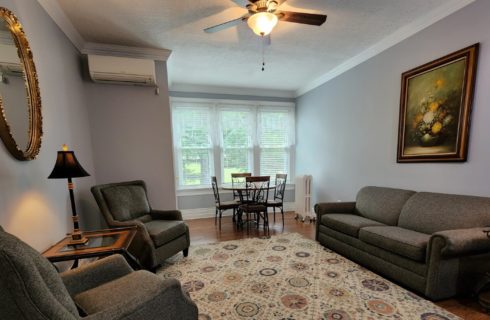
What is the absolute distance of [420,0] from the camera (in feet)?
7.04

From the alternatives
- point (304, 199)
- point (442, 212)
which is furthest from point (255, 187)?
point (442, 212)

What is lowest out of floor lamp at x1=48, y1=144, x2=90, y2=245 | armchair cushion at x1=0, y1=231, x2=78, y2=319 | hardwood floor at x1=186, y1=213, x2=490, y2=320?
hardwood floor at x1=186, y1=213, x2=490, y2=320

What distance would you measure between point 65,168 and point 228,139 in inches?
133

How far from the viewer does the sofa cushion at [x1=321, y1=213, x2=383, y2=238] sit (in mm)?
2570

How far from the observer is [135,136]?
3.15m

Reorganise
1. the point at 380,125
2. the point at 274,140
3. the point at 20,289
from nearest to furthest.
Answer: the point at 20,289, the point at 380,125, the point at 274,140

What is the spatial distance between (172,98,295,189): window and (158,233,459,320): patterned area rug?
6.85 feet

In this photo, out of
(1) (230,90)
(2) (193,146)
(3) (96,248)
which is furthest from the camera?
(1) (230,90)

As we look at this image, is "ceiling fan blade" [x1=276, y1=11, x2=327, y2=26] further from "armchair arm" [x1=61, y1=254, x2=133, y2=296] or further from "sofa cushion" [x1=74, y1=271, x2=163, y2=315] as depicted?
"armchair arm" [x1=61, y1=254, x2=133, y2=296]

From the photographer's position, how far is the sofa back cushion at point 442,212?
1.96 m

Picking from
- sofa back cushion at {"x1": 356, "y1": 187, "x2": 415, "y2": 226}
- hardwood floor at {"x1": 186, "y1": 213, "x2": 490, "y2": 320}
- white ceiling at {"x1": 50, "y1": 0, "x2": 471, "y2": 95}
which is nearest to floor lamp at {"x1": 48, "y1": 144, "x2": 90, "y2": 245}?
white ceiling at {"x1": 50, "y1": 0, "x2": 471, "y2": 95}

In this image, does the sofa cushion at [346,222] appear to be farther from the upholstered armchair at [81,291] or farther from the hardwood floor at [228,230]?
the upholstered armchair at [81,291]

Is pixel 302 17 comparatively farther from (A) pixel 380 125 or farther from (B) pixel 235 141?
(B) pixel 235 141

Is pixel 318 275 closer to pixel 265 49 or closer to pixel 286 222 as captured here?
pixel 286 222
